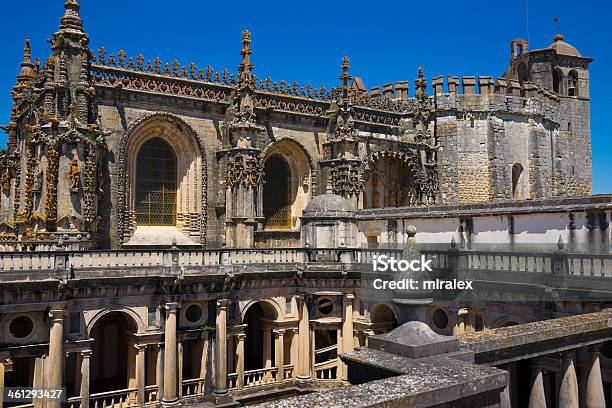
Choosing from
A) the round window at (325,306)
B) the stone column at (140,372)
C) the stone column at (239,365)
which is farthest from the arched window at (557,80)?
the stone column at (140,372)

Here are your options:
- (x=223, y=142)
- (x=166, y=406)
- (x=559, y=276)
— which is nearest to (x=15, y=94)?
(x=223, y=142)

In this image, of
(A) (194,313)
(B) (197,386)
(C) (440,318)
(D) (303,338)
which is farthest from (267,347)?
(C) (440,318)

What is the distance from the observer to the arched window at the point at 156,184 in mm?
24828

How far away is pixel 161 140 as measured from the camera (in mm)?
25625

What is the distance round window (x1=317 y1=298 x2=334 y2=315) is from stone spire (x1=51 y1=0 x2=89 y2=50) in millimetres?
14419

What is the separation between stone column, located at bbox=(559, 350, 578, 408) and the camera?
6.50 meters

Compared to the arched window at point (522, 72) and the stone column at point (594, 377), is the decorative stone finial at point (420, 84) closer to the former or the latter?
the arched window at point (522, 72)

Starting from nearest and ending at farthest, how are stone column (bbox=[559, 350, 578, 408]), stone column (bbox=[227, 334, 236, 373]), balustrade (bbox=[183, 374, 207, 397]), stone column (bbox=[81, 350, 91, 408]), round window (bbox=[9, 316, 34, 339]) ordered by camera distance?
stone column (bbox=[559, 350, 578, 408]), round window (bbox=[9, 316, 34, 339]), stone column (bbox=[81, 350, 91, 408]), balustrade (bbox=[183, 374, 207, 397]), stone column (bbox=[227, 334, 236, 373])

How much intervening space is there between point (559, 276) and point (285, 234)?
15.5 meters

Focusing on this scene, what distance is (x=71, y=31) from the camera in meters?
21.4

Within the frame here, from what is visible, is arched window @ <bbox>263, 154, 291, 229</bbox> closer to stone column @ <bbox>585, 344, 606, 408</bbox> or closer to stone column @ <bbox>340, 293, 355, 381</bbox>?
stone column @ <bbox>340, 293, 355, 381</bbox>

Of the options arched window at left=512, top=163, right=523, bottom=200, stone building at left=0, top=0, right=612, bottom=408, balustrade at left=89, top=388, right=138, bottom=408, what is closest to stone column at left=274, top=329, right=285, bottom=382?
stone building at left=0, top=0, right=612, bottom=408

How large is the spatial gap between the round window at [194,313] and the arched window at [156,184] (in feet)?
18.8

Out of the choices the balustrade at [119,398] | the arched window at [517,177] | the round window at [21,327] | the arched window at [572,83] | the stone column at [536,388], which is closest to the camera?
the stone column at [536,388]
